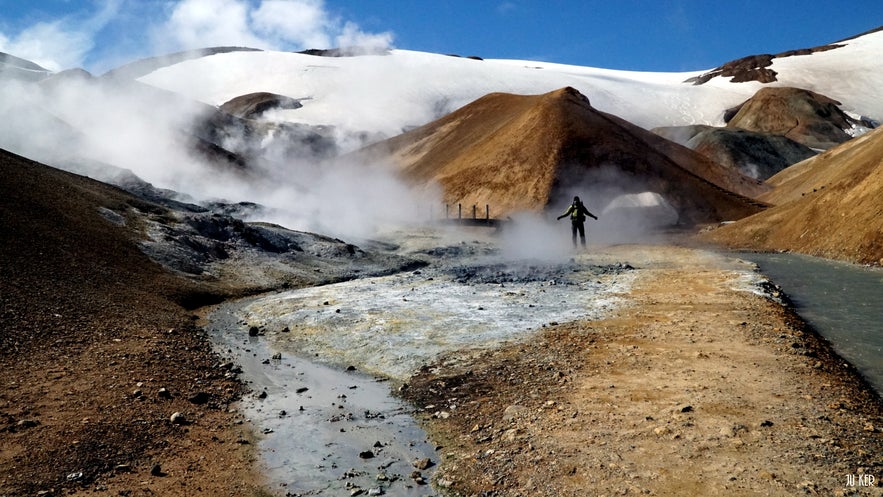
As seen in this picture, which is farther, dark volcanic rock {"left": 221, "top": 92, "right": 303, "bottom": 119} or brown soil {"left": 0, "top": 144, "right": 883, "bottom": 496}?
dark volcanic rock {"left": 221, "top": 92, "right": 303, "bottom": 119}

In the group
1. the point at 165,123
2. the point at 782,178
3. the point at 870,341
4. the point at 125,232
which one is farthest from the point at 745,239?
the point at 165,123

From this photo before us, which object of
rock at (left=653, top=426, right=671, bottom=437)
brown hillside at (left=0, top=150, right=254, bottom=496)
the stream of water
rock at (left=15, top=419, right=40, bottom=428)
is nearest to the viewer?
brown hillside at (left=0, top=150, right=254, bottom=496)

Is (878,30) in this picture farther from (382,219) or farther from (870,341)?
(870,341)

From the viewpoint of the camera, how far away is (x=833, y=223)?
24.5m

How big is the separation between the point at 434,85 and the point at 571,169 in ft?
263

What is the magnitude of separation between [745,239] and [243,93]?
115593mm

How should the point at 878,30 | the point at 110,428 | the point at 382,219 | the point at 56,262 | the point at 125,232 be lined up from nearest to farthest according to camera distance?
the point at 110,428 → the point at 56,262 → the point at 125,232 → the point at 382,219 → the point at 878,30

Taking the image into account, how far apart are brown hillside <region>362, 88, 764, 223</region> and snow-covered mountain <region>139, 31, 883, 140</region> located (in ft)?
159

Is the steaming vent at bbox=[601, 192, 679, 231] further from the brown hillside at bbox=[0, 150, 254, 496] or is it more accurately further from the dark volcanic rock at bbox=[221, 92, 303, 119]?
the dark volcanic rock at bbox=[221, 92, 303, 119]

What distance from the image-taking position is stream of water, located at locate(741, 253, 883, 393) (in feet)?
33.3

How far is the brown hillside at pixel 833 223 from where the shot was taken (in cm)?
2170

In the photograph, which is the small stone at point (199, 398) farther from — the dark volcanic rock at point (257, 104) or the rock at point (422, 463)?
the dark volcanic rock at point (257, 104)

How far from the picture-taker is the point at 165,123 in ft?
196

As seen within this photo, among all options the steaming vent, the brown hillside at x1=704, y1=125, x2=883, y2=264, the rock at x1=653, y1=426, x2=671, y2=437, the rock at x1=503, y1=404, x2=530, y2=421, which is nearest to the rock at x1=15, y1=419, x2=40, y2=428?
the rock at x1=503, y1=404, x2=530, y2=421
